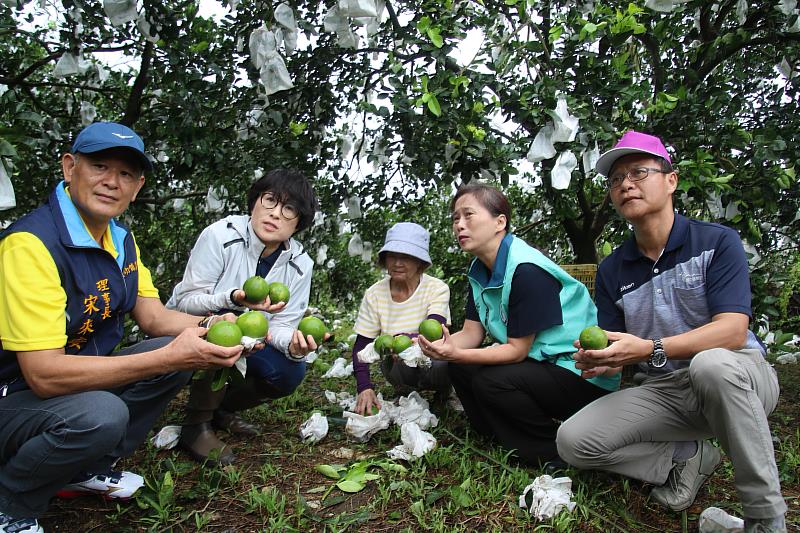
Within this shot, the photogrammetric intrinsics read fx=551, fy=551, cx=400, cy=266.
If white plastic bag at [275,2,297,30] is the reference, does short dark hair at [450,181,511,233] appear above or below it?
below

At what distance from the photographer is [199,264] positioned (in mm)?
2633

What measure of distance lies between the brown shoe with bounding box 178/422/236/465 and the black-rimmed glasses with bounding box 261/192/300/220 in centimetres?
107

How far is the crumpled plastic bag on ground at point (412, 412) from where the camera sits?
2.89 meters

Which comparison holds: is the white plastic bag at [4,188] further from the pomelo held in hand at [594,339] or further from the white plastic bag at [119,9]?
the pomelo held in hand at [594,339]

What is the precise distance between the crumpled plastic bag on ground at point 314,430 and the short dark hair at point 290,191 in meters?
1.03

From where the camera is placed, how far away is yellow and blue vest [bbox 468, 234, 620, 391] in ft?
8.11

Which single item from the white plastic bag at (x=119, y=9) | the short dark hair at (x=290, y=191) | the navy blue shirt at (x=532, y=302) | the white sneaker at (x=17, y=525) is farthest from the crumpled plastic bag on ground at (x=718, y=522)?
the white plastic bag at (x=119, y=9)

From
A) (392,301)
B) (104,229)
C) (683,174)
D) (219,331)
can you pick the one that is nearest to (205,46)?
(104,229)

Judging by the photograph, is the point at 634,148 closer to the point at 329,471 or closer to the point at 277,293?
the point at 277,293

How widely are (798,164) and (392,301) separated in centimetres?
222

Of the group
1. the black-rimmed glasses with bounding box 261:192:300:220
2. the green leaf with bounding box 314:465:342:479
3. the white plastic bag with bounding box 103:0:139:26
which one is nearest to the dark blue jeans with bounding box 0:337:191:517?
the green leaf with bounding box 314:465:342:479

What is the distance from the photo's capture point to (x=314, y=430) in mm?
2850

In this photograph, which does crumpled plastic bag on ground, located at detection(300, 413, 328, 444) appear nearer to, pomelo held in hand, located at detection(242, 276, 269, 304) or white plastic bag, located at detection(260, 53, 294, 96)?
pomelo held in hand, located at detection(242, 276, 269, 304)

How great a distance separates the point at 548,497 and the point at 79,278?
1850 millimetres
